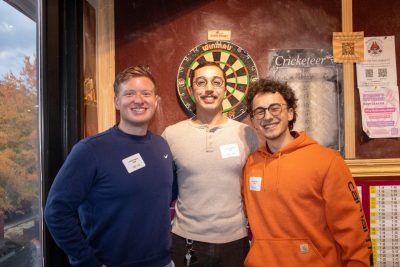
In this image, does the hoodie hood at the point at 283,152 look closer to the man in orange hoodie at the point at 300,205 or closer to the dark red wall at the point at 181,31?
the man in orange hoodie at the point at 300,205

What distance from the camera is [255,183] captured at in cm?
166

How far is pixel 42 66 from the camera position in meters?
1.74

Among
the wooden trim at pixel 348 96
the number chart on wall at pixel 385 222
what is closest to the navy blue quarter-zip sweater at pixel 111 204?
the wooden trim at pixel 348 96

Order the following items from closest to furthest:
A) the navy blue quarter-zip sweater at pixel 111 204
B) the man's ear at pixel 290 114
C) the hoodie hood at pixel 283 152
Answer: the navy blue quarter-zip sweater at pixel 111 204 < the hoodie hood at pixel 283 152 < the man's ear at pixel 290 114

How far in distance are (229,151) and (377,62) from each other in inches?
58.5

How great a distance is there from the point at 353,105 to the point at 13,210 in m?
2.29

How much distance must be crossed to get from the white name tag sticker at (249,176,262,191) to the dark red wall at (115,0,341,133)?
1039 millimetres

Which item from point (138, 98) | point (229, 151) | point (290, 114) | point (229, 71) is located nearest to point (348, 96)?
point (229, 71)

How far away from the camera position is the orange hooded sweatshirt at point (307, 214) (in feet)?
4.86

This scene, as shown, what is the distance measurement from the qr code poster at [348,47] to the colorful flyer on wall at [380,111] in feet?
0.79

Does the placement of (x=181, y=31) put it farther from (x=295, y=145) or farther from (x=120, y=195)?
(x=120, y=195)

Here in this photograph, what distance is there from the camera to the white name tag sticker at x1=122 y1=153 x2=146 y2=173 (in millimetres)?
1487

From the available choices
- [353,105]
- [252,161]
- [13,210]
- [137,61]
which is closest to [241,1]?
[137,61]

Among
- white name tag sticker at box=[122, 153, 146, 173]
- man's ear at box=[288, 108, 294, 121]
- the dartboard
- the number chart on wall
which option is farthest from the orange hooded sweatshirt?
the number chart on wall
